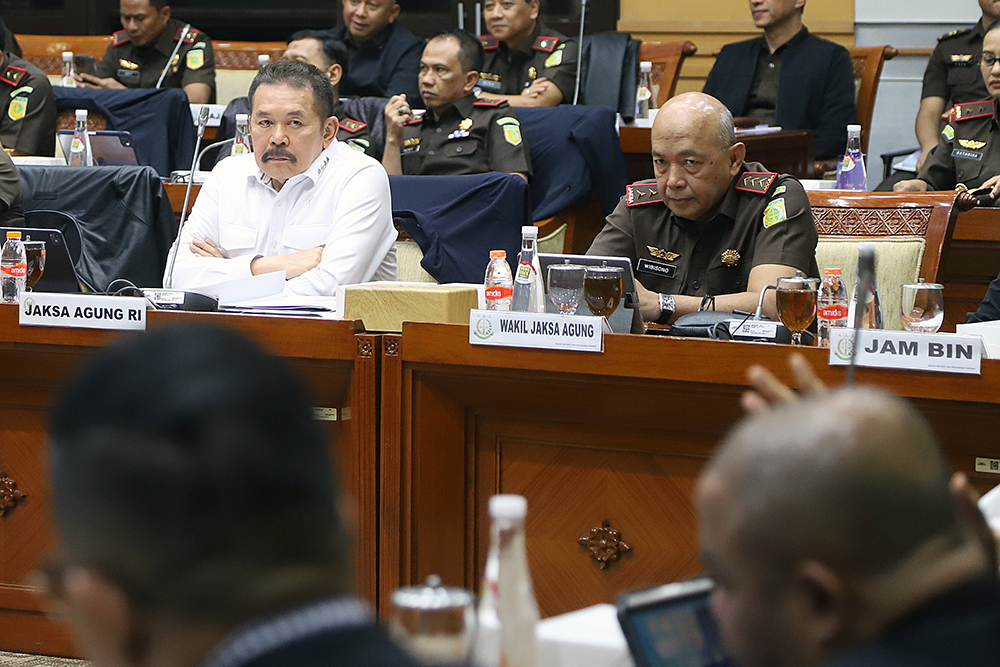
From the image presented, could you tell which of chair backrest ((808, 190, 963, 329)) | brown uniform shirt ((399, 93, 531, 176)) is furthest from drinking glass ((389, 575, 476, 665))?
brown uniform shirt ((399, 93, 531, 176))

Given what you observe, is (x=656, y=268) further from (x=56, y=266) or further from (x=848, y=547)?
(x=848, y=547)

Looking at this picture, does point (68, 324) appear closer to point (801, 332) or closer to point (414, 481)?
point (414, 481)

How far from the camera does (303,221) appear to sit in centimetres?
307

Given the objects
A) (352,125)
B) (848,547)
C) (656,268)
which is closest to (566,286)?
(656,268)

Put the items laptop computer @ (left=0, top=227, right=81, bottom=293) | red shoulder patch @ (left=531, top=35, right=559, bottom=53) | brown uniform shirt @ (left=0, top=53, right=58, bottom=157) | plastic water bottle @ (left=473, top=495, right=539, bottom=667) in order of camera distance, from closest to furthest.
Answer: plastic water bottle @ (left=473, top=495, right=539, bottom=667)
laptop computer @ (left=0, top=227, right=81, bottom=293)
brown uniform shirt @ (left=0, top=53, right=58, bottom=157)
red shoulder patch @ (left=531, top=35, right=559, bottom=53)

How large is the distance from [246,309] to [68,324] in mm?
335

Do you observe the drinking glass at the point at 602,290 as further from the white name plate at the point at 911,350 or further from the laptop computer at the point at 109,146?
the laptop computer at the point at 109,146

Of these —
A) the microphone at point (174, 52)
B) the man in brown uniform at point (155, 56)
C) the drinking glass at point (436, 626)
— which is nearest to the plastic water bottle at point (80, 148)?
the microphone at point (174, 52)

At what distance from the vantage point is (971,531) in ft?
2.77

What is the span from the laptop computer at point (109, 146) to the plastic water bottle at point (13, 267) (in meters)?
2.02

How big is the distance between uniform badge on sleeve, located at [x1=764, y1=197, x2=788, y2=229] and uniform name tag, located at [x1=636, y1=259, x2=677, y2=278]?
0.24 meters

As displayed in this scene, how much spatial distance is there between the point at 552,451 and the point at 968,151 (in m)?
2.86

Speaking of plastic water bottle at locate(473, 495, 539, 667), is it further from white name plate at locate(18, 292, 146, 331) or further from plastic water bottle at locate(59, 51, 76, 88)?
plastic water bottle at locate(59, 51, 76, 88)

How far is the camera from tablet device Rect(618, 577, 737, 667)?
0.93m
